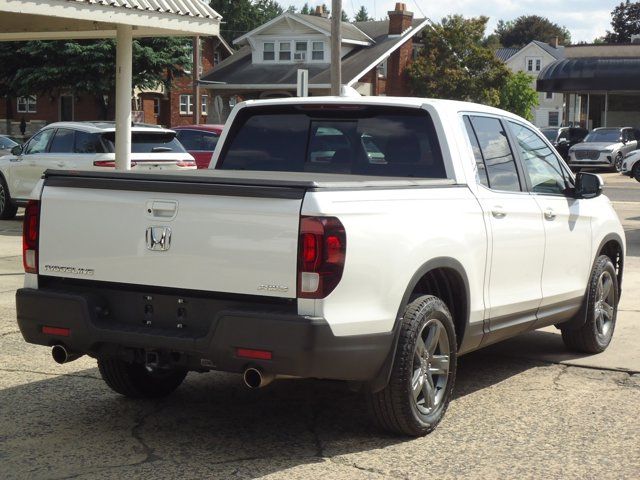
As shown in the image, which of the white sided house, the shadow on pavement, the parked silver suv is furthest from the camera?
the white sided house

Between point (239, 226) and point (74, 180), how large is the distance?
A: 3.48 feet

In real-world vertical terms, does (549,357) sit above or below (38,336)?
below

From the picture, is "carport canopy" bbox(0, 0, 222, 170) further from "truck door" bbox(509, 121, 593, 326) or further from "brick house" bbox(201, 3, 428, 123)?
"brick house" bbox(201, 3, 428, 123)

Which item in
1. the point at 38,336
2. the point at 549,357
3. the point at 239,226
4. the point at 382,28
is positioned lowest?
the point at 549,357

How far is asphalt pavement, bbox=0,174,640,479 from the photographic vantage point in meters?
5.30

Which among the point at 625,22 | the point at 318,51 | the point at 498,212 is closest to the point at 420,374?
the point at 498,212

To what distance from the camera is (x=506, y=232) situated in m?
6.64

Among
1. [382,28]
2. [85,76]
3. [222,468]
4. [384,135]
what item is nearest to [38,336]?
[222,468]

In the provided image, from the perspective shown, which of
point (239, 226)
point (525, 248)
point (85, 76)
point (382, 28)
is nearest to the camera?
point (239, 226)

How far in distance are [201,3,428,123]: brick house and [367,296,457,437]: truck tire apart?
5157 cm

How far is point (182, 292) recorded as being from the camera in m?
5.37

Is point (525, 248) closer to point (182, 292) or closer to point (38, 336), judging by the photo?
point (182, 292)

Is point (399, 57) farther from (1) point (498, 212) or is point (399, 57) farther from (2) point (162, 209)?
(2) point (162, 209)

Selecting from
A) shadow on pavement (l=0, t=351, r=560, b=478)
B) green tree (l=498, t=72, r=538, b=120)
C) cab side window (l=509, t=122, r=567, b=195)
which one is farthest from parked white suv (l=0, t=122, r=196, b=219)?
green tree (l=498, t=72, r=538, b=120)
